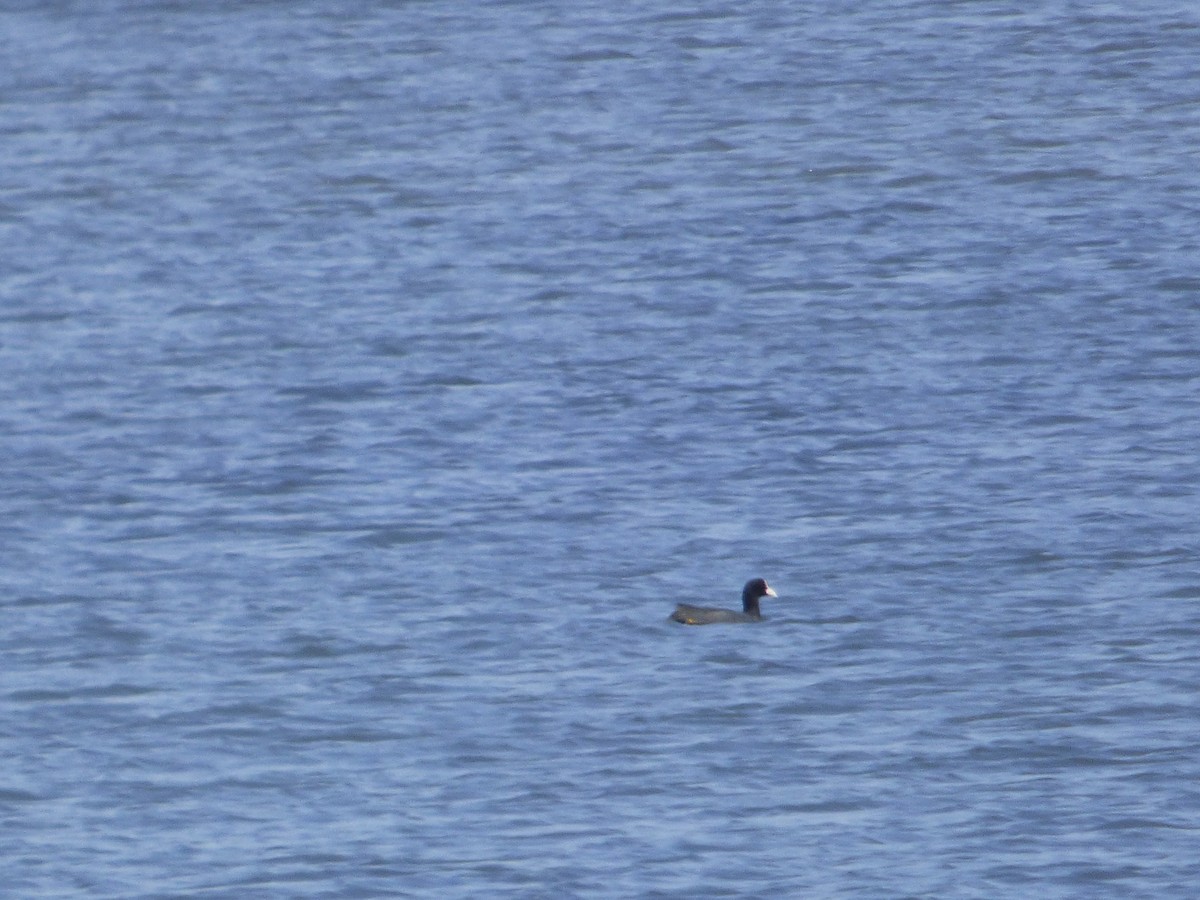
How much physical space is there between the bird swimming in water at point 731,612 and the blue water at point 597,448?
4.3 inches

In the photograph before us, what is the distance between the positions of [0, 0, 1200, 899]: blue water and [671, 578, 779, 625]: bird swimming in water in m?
0.11

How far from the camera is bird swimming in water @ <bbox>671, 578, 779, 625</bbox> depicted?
18.4 metres

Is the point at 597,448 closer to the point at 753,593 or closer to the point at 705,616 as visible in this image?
the point at 753,593

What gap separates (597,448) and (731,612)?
4.15 metres

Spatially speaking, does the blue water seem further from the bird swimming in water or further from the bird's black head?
the bird's black head

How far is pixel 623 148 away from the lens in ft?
104

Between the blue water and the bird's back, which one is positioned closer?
the blue water

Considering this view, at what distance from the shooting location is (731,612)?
18.5m

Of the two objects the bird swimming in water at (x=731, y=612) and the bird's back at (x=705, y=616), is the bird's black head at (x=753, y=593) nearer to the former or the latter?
the bird swimming in water at (x=731, y=612)

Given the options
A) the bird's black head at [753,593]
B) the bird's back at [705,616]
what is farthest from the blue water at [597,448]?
the bird's black head at [753,593]

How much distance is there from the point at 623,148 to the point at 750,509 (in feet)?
37.6

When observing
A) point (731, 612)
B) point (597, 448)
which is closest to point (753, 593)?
point (731, 612)

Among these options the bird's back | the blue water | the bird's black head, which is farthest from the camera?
the bird's black head

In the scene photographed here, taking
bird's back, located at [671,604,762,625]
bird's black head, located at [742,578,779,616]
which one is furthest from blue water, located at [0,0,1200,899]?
bird's black head, located at [742,578,779,616]
